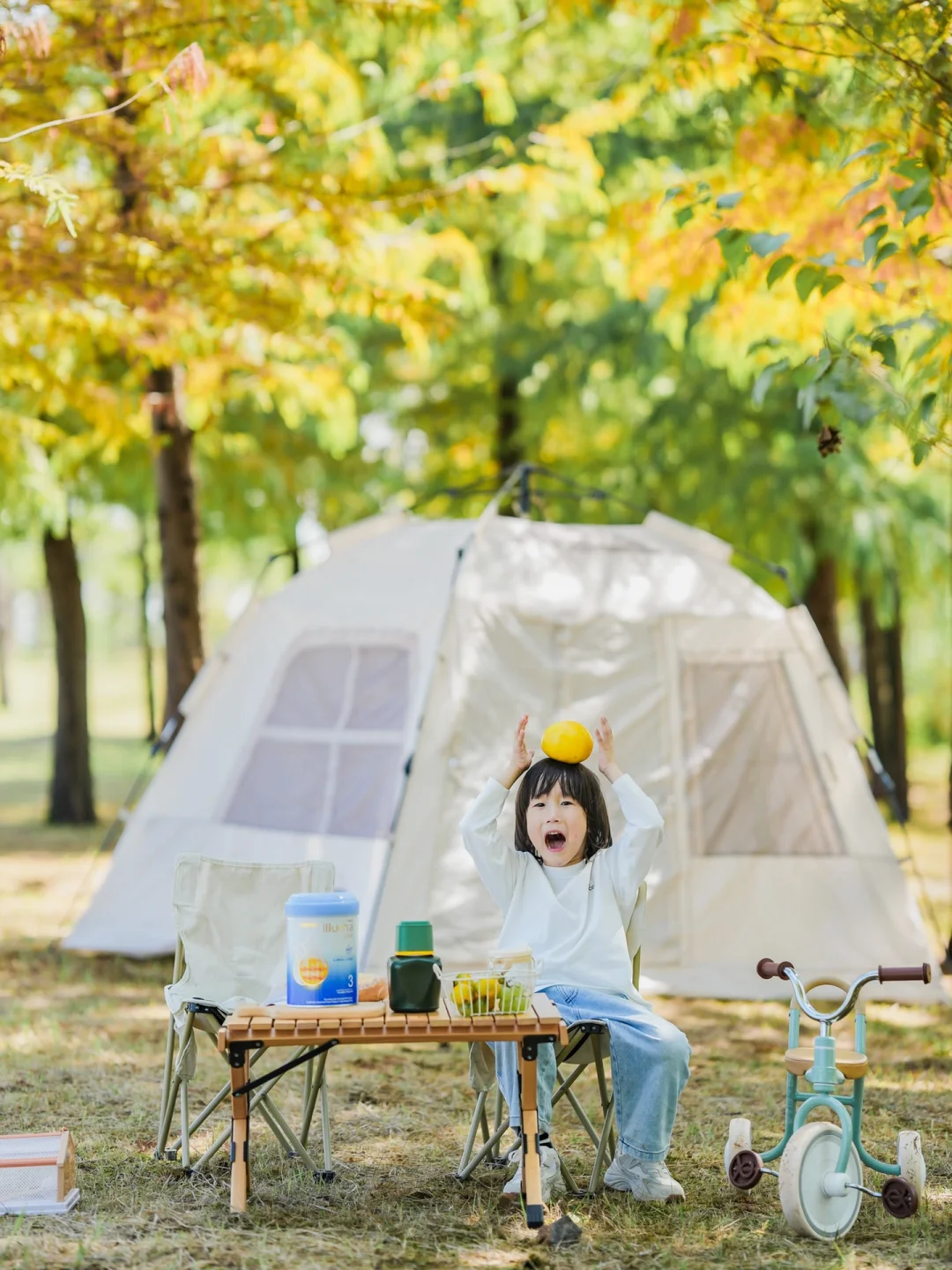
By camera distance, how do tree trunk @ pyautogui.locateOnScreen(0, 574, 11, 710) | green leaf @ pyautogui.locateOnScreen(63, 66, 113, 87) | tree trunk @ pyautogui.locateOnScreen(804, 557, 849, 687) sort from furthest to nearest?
tree trunk @ pyautogui.locateOnScreen(0, 574, 11, 710), tree trunk @ pyautogui.locateOnScreen(804, 557, 849, 687), green leaf @ pyautogui.locateOnScreen(63, 66, 113, 87)

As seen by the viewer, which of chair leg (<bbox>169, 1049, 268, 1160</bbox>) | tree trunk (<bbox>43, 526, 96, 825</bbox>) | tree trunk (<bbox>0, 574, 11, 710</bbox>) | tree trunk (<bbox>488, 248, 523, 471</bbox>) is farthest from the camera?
tree trunk (<bbox>0, 574, 11, 710</bbox>)

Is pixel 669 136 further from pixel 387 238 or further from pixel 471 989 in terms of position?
pixel 471 989

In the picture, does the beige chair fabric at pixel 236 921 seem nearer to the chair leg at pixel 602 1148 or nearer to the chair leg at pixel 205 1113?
the chair leg at pixel 205 1113

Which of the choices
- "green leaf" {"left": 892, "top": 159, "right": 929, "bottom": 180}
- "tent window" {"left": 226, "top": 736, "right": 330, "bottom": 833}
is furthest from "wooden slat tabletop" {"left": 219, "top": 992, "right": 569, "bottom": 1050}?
"tent window" {"left": 226, "top": 736, "right": 330, "bottom": 833}

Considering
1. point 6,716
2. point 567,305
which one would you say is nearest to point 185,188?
point 567,305

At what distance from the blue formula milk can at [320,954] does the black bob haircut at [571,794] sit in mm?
709

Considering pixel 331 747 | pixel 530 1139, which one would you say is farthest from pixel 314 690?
pixel 530 1139

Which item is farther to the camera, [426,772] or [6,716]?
[6,716]

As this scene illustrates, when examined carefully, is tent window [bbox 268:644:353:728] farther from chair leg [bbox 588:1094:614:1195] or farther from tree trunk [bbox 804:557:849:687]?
tree trunk [bbox 804:557:849:687]

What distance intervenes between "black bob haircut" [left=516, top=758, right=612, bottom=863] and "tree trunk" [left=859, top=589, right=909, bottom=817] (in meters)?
9.58

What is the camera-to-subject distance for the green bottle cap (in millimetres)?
3154

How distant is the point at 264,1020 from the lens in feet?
9.89

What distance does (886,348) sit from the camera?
→ 3896 millimetres

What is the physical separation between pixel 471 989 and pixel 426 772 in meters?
2.58
